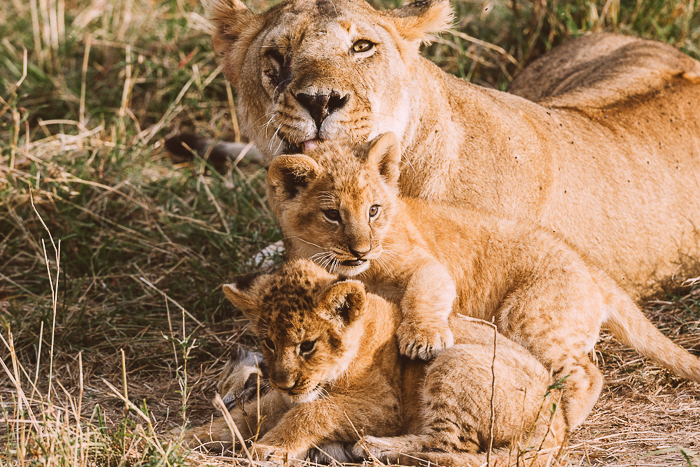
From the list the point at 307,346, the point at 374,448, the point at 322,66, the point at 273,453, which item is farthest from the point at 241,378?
the point at 322,66

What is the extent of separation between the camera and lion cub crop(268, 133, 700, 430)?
3740mm

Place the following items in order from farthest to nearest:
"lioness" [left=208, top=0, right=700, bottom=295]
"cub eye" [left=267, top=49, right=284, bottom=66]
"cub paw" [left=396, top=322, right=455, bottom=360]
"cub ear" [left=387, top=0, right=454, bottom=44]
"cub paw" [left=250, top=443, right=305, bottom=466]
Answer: "cub ear" [left=387, top=0, right=454, bottom=44] → "cub eye" [left=267, top=49, right=284, bottom=66] → "lioness" [left=208, top=0, right=700, bottom=295] → "cub paw" [left=396, top=322, right=455, bottom=360] → "cub paw" [left=250, top=443, right=305, bottom=466]

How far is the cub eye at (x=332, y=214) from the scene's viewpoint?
3756mm

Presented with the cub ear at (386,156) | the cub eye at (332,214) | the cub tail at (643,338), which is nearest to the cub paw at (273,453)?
the cub eye at (332,214)

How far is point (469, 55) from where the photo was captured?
7.35m

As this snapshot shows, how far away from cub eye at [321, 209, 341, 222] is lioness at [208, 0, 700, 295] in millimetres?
391

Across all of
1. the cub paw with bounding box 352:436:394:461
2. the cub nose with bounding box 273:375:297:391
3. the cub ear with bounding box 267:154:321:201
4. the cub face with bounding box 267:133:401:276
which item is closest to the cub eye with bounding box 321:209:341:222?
the cub face with bounding box 267:133:401:276

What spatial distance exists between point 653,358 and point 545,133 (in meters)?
1.44

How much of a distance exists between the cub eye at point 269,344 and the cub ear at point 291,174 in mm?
781

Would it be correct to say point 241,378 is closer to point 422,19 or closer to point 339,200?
point 339,200

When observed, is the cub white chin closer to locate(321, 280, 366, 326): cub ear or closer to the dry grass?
→ locate(321, 280, 366, 326): cub ear

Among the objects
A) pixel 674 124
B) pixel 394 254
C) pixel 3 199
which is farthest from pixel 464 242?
pixel 3 199

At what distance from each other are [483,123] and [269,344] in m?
1.99

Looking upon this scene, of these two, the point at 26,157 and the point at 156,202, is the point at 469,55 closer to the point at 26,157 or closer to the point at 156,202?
the point at 156,202
